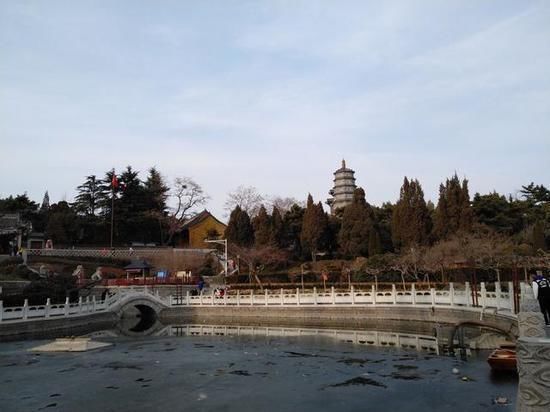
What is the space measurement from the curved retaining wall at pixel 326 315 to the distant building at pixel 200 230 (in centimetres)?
2546

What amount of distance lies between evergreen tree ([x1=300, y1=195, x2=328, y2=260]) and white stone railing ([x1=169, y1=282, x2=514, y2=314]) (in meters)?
12.4

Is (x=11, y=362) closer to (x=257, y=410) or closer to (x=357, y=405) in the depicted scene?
(x=257, y=410)

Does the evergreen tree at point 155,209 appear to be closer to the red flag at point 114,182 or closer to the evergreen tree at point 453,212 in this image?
the red flag at point 114,182

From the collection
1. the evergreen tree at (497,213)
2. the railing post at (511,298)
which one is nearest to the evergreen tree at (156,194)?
the evergreen tree at (497,213)

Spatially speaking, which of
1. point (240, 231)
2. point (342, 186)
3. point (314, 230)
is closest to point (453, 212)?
point (314, 230)

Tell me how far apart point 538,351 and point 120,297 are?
34.0 m

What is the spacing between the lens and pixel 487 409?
11125 mm

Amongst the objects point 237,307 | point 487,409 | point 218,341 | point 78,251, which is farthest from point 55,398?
point 78,251

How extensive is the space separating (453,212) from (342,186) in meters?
30.8

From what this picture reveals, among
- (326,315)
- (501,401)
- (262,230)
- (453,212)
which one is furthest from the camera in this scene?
(262,230)

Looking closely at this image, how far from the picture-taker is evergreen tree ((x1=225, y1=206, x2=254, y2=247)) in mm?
52375

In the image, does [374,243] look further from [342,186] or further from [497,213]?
[342,186]

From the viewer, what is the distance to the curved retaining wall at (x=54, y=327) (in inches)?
987

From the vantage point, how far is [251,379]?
15391mm
